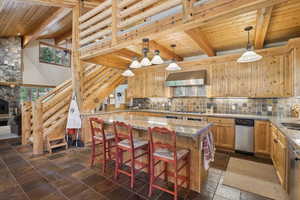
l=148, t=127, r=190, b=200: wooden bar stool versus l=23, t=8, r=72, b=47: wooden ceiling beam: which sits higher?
l=23, t=8, r=72, b=47: wooden ceiling beam

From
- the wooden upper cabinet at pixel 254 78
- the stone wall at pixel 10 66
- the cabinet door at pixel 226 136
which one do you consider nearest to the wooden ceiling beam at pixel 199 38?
the wooden upper cabinet at pixel 254 78

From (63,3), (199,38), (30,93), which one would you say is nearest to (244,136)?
(199,38)

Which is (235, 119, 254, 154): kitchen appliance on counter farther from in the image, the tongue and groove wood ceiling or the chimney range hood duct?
the tongue and groove wood ceiling

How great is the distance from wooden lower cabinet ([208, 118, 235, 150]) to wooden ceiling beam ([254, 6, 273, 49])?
2145mm

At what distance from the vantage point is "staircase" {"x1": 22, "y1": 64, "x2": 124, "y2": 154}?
12.5 ft

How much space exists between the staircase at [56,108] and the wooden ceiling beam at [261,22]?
189 inches

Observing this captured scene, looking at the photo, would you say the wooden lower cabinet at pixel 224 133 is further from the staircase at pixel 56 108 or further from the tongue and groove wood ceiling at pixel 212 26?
the staircase at pixel 56 108

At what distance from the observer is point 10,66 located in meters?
6.14

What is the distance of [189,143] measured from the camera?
231cm

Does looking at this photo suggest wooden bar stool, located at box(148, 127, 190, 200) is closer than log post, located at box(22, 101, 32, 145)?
Yes

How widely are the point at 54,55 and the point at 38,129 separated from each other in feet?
20.0

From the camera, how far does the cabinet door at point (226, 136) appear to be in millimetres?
3773

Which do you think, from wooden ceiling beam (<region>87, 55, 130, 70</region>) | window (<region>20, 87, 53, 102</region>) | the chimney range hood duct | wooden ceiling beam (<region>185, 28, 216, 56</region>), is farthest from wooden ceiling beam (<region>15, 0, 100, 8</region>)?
window (<region>20, 87, 53, 102</region>)

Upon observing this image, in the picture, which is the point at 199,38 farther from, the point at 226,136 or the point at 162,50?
the point at 226,136
